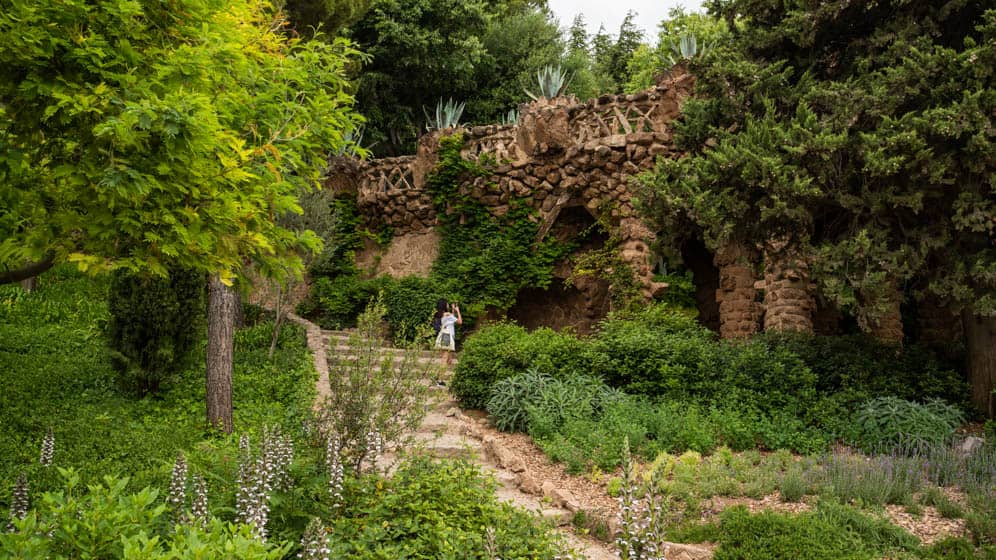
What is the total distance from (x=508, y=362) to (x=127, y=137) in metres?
7.49

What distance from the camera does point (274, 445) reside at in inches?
168

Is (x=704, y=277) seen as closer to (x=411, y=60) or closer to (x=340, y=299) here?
(x=340, y=299)

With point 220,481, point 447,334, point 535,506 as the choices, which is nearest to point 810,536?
point 535,506

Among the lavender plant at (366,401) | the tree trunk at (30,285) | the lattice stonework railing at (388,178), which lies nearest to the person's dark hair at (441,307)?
the lattice stonework railing at (388,178)

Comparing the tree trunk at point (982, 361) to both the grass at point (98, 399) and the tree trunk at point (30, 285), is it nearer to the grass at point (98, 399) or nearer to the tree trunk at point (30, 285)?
the grass at point (98, 399)

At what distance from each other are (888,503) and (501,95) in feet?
65.8

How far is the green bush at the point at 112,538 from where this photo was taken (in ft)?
7.54

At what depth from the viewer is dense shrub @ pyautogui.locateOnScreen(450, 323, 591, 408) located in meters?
9.66

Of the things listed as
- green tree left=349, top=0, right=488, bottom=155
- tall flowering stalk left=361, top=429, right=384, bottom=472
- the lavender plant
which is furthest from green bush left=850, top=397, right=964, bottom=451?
green tree left=349, top=0, right=488, bottom=155

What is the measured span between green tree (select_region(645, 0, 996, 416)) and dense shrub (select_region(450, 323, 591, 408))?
2.42 meters

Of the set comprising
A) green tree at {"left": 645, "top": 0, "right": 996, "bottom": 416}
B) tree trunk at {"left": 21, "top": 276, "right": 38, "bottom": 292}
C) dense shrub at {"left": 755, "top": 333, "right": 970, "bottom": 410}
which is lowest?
dense shrub at {"left": 755, "top": 333, "right": 970, "bottom": 410}

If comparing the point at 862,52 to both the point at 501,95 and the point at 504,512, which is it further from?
the point at 501,95

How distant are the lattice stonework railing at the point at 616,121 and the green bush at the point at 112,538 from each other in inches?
472

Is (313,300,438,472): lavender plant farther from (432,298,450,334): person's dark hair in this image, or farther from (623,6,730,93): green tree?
(623,6,730,93): green tree
